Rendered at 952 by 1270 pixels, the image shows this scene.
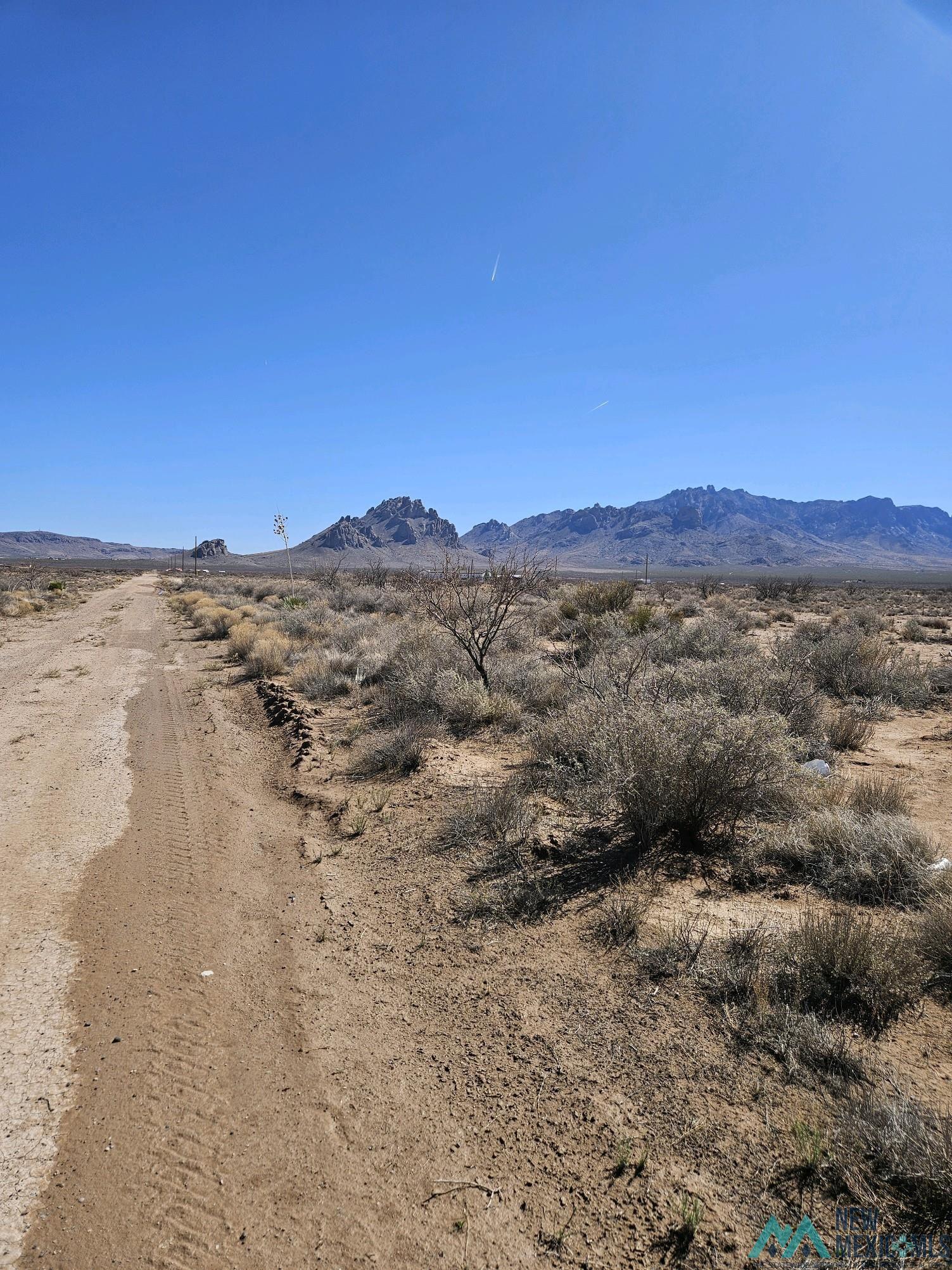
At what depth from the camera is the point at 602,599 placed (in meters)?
19.2

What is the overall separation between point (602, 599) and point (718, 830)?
46.1ft

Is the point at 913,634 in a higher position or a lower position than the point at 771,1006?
higher

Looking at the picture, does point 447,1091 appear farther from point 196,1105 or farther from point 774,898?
point 774,898

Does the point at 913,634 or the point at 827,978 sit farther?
the point at 913,634

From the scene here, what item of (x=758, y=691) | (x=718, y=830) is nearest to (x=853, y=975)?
(x=718, y=830)

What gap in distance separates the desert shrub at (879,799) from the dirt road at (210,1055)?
4.16 metres

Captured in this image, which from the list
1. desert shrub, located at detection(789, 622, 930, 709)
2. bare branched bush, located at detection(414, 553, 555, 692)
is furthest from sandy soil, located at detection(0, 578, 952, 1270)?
desert shrub, located at detection(789, 622, 930, 709)

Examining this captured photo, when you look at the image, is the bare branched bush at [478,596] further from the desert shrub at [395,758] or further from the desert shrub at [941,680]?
the desert shrub at [941,680]

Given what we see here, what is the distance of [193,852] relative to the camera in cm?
573

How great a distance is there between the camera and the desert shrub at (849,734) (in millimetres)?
8391

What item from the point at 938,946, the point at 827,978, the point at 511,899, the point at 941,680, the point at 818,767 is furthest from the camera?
the point at 941,680

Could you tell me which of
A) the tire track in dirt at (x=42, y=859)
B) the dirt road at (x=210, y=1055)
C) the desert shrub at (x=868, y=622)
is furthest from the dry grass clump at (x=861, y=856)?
the desert shrub at (x=868, y=622)

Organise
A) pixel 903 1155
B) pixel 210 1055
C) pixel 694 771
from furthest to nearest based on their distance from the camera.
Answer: pixel 694 771 → pixel 210 1055 → pixel 903 1155

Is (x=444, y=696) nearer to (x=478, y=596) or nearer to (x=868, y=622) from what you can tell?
(x=478, y=596)
